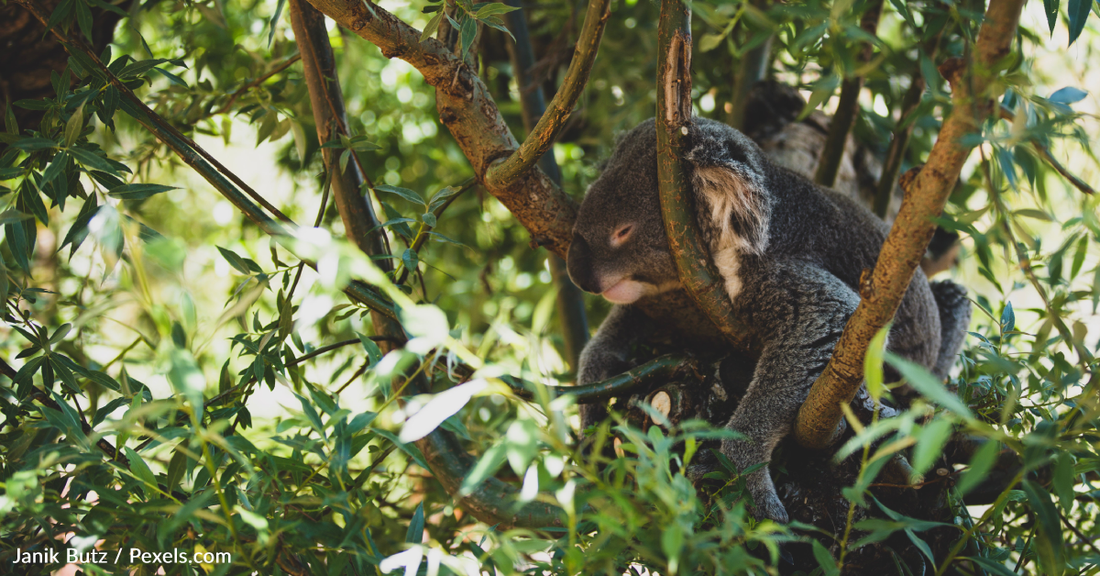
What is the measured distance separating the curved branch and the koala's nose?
0.91ft

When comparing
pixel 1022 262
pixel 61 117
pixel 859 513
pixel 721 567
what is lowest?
pixel 859 513

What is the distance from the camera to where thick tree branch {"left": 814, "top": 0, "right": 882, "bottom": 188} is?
7.49ft

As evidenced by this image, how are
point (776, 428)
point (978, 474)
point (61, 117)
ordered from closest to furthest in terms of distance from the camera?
point (978, 474) < point (61, 117) < point (776, 428)

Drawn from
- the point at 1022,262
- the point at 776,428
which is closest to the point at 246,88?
the point at 776,428

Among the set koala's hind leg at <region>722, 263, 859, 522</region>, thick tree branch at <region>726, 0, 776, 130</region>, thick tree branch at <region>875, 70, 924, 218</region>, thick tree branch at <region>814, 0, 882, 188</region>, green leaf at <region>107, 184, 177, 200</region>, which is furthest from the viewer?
thick tree branch at <region>726, 0, 776, 130</region>

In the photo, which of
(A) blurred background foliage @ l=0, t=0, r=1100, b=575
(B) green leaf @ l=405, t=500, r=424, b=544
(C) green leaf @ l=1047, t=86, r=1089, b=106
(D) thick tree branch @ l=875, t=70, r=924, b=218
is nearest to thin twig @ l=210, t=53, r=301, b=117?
(A) blurred background foliage @ l=0, t=0, r=1100, b=575

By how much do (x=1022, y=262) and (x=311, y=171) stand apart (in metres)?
2.92

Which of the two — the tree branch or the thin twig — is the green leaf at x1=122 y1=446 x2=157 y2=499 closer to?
the tree branch

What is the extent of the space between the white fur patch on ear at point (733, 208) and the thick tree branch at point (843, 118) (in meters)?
0.86

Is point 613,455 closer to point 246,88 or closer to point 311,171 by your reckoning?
point 246,88

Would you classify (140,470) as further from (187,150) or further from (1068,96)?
(1068,96)

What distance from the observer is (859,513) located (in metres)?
1.41

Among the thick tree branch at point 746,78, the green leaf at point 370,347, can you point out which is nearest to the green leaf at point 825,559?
the green leaf at point 370,347

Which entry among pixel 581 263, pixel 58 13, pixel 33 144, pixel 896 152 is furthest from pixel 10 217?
pixel 896 152
